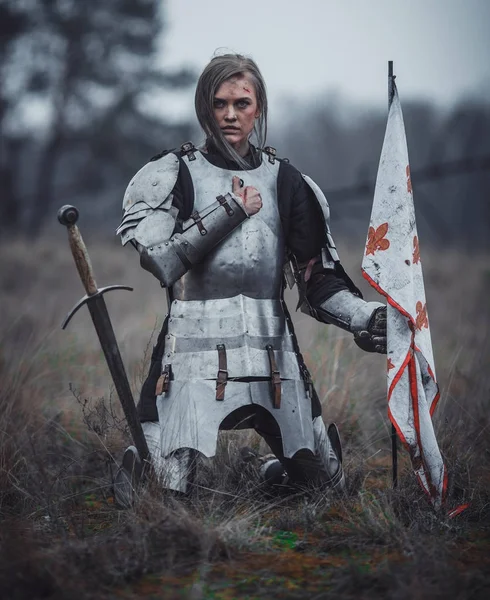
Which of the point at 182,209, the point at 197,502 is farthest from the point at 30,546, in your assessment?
the point at 182,209

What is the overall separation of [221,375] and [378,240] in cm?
83

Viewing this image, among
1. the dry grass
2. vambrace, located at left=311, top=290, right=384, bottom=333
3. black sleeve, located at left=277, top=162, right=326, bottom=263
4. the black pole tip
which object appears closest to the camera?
the dry grass

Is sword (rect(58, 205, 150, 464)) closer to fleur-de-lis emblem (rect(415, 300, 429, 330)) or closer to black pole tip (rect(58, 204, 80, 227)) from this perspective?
black pole tip (rect(58, 204, 80, 227))

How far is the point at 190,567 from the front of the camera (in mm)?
2893

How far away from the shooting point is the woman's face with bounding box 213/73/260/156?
3.77 metres

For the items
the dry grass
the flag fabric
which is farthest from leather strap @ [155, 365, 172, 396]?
the flag fabric

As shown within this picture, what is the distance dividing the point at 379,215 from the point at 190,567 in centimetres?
157

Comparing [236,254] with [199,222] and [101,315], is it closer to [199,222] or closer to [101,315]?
[199,222]

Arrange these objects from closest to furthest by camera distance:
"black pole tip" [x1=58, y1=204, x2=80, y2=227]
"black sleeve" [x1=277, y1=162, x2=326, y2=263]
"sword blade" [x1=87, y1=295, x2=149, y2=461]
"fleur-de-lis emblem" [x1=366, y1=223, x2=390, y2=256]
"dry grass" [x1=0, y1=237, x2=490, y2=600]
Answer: "dry grass" [x1=0, y1=237, x2=490, y2=600]
"black pole tip" [x1=58, y1=204, x2=80, y2=227]
"sword blade" [x1=87, y1=295, x2=149, y2=461]
"fleur-de-lis emblem" [x1=366, y1=223, x2=390, y2=256]
"black sleeve" [x1=277, y1=162, x2=326, y2=263]

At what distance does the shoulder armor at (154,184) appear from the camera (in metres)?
3.63

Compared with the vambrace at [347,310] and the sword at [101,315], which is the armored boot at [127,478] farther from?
the vambrace at [347,310]

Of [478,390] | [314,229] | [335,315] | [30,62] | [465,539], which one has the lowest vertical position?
[465,539]

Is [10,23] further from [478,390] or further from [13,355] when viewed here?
[478,390]

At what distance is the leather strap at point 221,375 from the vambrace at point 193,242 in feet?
1.14
